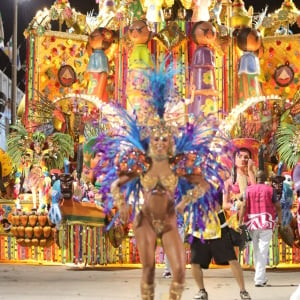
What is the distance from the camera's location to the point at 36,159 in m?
16.5

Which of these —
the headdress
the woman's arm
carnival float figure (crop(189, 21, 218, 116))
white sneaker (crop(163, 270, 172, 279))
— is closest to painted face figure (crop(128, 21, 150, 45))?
carnival float figure (crop(189, 21, 218, 116))

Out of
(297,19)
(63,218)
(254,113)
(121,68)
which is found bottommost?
(63,218)

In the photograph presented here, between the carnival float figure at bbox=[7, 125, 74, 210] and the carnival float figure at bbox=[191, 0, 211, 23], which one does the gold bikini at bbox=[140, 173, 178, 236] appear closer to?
the carnival float figure at bbox=[7, 125, 74, 210]

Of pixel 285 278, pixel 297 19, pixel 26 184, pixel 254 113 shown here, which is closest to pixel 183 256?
pixel 285 278

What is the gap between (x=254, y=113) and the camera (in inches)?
832

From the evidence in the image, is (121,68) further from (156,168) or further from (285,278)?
(156,168)

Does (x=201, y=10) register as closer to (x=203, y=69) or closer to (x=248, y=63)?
(x=203, y=69)

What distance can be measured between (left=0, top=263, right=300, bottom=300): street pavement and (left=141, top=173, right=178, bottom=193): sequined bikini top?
2170mm

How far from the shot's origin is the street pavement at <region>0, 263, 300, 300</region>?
9164mm

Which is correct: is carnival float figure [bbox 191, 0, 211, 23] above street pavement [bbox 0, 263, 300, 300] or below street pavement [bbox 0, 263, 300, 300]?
above

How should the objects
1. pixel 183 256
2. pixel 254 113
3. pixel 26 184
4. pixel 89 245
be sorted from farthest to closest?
pixel 254 113
pixel 26 184
pixel 89 245
pixel 183 256

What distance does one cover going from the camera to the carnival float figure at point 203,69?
20.4 m

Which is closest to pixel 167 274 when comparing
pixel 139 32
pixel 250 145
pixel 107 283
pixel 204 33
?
pixel 107 283

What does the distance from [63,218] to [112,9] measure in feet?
37.2
